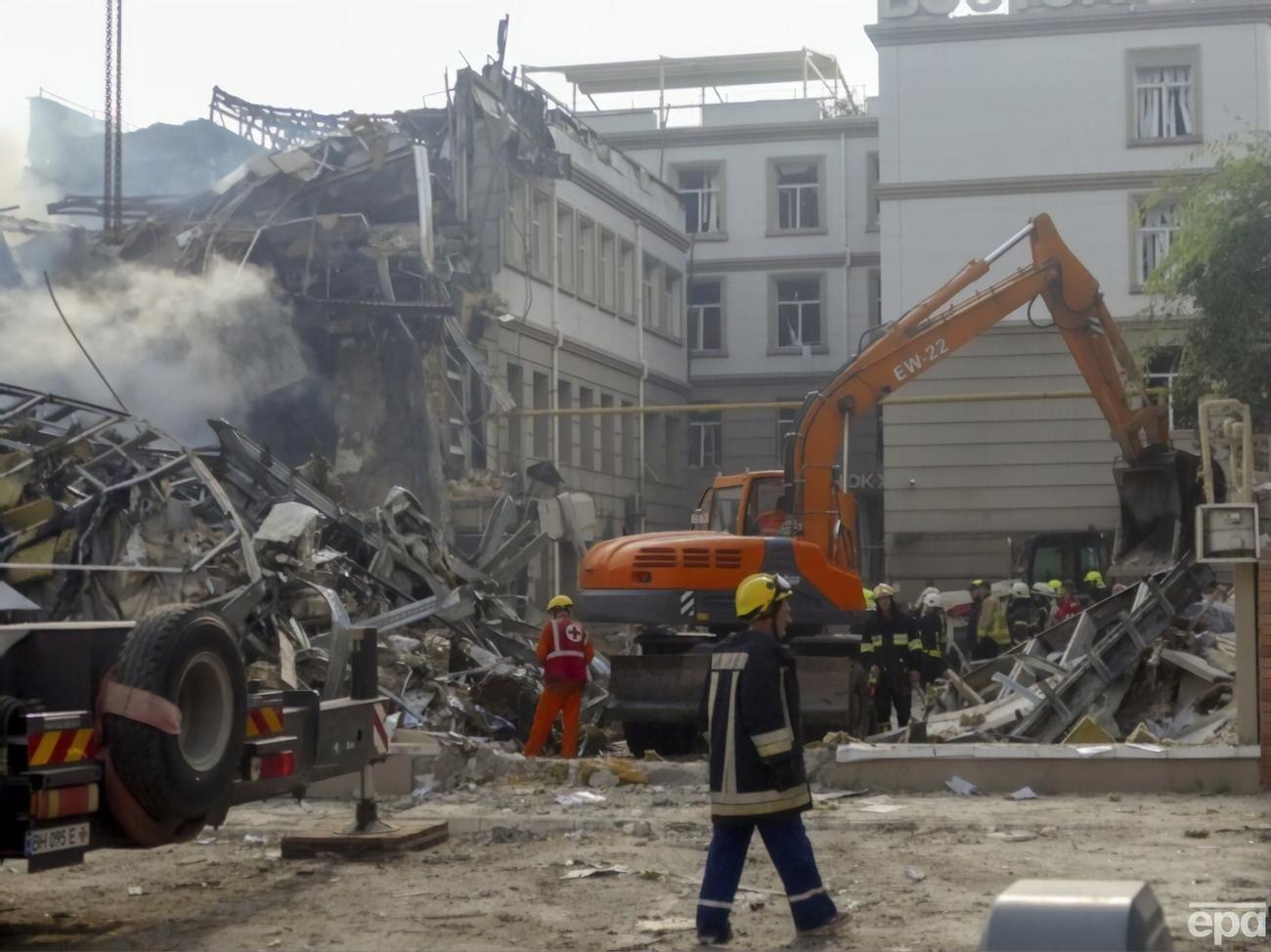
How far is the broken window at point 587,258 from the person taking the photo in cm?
3747

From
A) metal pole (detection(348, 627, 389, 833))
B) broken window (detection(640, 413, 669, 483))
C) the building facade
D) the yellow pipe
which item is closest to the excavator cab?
metal pole (detection(348, 627, 389, 833))

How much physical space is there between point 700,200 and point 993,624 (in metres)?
25.8

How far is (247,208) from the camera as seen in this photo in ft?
93.4

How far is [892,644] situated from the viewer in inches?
655

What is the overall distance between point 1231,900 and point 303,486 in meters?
14.8

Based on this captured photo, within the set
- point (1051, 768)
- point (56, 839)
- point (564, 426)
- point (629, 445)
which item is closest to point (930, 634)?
point (1051, 768)

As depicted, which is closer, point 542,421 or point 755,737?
point 755,737

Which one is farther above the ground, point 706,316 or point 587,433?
point 706,316

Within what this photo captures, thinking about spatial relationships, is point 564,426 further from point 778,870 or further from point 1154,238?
point 778,870

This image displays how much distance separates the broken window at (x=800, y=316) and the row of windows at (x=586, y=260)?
2677mm

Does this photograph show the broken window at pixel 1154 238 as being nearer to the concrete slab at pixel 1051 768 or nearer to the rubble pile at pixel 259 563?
the rubble pile at pixel 259 563

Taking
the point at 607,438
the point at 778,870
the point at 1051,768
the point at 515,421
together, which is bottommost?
the point at 1051,768

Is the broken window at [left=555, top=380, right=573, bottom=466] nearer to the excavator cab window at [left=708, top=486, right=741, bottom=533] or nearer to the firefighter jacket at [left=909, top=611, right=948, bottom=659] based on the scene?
the firefighter jacket at [left=909, top=611, right=948, bottom=659]

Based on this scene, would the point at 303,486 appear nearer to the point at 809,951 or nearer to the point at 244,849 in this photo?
the point at 244,849
